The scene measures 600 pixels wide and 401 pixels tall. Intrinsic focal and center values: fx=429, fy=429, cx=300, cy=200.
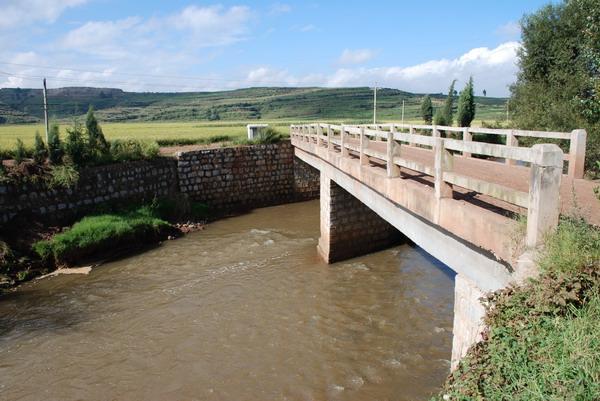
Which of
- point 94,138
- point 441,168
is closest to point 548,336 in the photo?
point 441,168

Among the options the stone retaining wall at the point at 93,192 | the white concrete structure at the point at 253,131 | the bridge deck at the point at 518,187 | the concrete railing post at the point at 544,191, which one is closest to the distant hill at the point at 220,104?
the white concrete structure at the point at 253,131

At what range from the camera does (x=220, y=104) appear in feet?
421

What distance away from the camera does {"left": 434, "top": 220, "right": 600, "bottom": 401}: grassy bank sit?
3275 mm

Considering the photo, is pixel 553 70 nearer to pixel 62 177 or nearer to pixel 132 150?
pixel 132 150

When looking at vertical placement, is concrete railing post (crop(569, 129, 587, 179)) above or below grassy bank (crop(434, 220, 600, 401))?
above

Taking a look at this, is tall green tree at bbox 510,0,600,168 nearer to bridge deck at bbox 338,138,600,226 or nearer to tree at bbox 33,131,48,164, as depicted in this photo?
bridge deck at bbox 338,138,600,226

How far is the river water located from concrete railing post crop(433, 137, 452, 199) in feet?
12.0

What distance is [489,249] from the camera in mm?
4809

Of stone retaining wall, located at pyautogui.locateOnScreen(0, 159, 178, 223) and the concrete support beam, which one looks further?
stone retaining wall, located at pyautogui.locateOnScreen(0, 159, 178, 223)

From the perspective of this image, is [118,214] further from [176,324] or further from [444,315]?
[444,315]

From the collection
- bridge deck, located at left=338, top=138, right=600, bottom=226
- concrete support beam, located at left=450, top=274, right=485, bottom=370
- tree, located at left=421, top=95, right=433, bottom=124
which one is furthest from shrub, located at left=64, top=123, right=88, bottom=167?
tree, located at left=421, top=95, right=433, bottom=124

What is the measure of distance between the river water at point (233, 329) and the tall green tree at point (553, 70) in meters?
8.20

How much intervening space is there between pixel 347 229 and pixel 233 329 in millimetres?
5851

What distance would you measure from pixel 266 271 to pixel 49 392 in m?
6.72
